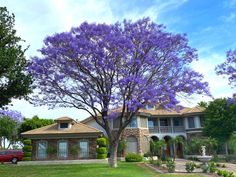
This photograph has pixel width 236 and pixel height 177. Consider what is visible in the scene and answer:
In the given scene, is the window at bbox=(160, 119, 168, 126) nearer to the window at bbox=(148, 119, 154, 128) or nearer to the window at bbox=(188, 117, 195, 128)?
the window at bbox=(148, 119, 154, 128)

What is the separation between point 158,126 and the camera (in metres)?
46.9

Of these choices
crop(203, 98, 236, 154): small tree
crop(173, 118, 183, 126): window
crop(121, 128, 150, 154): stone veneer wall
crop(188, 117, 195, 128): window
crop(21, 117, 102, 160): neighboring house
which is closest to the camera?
crop(21, 117, 102, 160): neighboring house

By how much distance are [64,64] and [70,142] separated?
13.4 metres

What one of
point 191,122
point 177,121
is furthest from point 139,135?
point 191,122

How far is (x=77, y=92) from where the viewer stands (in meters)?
27.5

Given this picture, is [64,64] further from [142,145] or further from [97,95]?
[142,145]

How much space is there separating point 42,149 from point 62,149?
2418mm

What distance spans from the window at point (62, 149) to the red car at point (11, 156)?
557cm

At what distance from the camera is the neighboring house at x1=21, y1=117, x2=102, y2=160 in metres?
36.1

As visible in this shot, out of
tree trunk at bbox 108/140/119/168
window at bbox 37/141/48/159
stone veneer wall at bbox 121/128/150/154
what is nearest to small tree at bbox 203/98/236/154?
stone veneer wall at bbox 121/128/150/154

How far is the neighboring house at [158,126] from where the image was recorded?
41531mm

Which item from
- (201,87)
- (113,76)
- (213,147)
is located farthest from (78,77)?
(213,147)

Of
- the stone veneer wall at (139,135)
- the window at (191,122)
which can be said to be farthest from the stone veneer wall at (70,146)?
the window at (191,122)

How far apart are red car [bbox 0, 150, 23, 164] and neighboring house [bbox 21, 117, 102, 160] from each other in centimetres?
320
